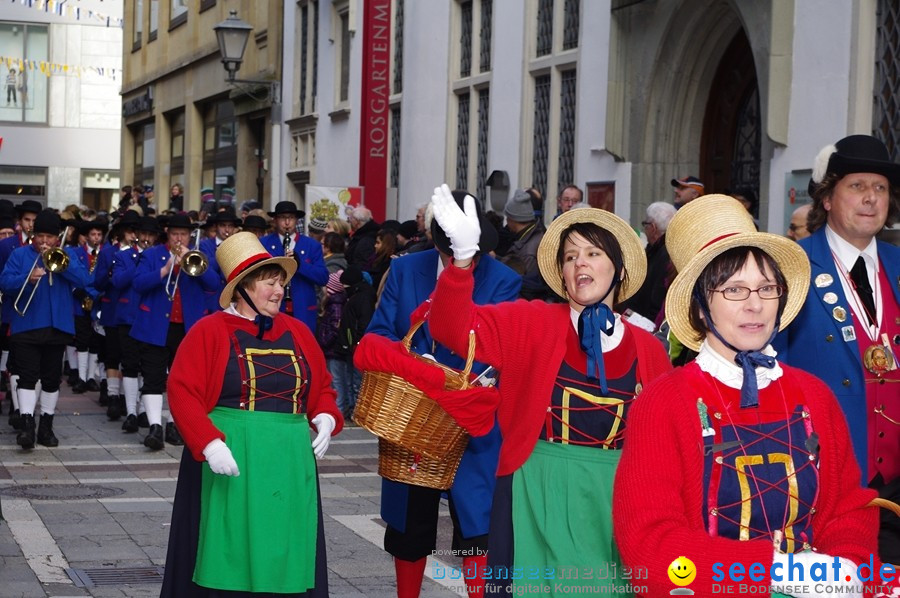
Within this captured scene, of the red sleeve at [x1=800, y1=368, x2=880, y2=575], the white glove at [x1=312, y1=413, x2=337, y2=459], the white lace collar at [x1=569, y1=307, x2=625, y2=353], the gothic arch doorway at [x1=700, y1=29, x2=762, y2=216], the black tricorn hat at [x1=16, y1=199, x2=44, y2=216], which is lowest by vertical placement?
the white glove at [x1=312, y1=413, x2=337, y2=459]

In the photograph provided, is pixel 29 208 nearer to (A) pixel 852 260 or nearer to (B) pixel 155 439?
(B) pixel 155 439

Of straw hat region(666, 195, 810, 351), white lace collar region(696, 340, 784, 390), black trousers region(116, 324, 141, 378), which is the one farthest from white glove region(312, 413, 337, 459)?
black trousers region(116, 324, 141, 378)

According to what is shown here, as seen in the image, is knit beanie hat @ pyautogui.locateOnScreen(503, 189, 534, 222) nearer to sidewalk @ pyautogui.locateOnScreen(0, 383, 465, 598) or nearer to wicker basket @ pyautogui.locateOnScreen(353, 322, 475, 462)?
sidewalk @ pyautogui.locateOnScreen(0, 383, 465, 598)

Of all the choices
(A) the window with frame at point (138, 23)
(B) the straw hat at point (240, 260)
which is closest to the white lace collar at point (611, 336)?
(B) the straw hat at point (240, 260)

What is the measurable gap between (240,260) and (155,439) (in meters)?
6.32

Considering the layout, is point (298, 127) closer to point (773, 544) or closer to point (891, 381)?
point (891, 381)

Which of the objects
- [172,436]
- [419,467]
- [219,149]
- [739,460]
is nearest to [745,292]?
[739,460]

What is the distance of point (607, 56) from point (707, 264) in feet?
39.4

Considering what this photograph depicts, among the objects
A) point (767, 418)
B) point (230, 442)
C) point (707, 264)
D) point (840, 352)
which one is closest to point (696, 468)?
point (767, 418)

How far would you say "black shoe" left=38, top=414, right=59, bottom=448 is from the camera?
12.7 m

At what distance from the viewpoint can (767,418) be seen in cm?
349

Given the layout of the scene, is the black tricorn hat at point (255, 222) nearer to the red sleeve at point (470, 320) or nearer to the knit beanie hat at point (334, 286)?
the knit beanie hat at point (334, 286)

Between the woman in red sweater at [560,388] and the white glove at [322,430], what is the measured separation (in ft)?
4.87

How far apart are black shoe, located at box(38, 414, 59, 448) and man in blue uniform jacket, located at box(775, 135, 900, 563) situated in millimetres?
8774
